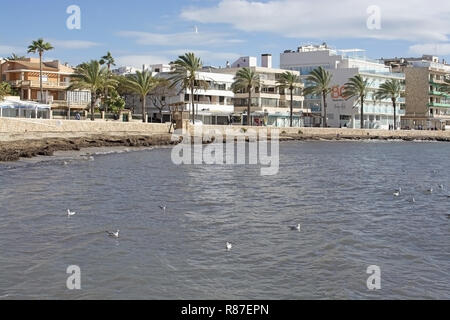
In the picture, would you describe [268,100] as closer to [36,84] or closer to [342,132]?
[342,132]

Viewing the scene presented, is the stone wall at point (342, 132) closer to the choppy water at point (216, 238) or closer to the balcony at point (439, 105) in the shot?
the balcony at point (439, 105)

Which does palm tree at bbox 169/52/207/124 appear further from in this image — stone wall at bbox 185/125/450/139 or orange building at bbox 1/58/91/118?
orange building at bbox 1/58/91/118

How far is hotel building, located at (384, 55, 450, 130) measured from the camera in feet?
418

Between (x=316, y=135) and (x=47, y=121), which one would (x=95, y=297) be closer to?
(x=47, y=121)

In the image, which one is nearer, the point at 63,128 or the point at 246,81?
the point at 63,128

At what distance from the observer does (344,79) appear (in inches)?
4432

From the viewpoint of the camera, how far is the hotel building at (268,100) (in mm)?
99625

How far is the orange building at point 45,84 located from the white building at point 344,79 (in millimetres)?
46749

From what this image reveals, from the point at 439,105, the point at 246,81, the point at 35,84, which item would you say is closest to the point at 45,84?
the point at 35,84

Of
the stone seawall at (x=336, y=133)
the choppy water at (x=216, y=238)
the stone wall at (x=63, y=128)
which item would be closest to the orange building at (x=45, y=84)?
the stone wall at (x=63, y=128)

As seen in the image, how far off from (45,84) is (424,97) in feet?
267

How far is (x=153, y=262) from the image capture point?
47.3ft
